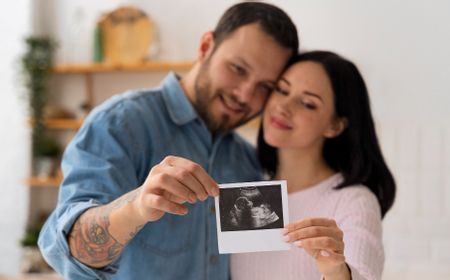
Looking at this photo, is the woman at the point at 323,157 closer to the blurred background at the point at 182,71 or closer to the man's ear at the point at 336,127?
the man's ear at the point at 336,127

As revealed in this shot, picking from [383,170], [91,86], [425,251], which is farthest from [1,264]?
[383,170]

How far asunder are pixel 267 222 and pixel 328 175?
604 millimetres

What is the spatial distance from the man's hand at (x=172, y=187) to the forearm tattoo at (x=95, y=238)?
0.12 metres

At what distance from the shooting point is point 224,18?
1751mm

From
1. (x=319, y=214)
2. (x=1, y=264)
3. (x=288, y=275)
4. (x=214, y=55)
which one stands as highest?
(x=214, y=55)

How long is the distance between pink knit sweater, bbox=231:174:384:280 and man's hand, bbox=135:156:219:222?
17.9 inches

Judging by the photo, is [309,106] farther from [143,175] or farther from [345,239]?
[143,175]

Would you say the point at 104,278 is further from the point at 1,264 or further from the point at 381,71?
the point at 1,264

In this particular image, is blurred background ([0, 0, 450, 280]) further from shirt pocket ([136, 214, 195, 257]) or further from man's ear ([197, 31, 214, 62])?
shirt pocket ([136, 214, 195, 257])

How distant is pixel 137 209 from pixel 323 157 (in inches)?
33.3

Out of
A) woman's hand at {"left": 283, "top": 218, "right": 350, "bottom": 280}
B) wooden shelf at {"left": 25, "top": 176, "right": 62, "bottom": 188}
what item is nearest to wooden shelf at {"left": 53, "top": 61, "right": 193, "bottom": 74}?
wooden shelf at {"left": 25, "top": 176, "right": 62, "bottom": 188}

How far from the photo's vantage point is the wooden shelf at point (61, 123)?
3.54m

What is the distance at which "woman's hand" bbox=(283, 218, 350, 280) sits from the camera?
1.16 metres

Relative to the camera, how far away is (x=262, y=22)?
1680mm
